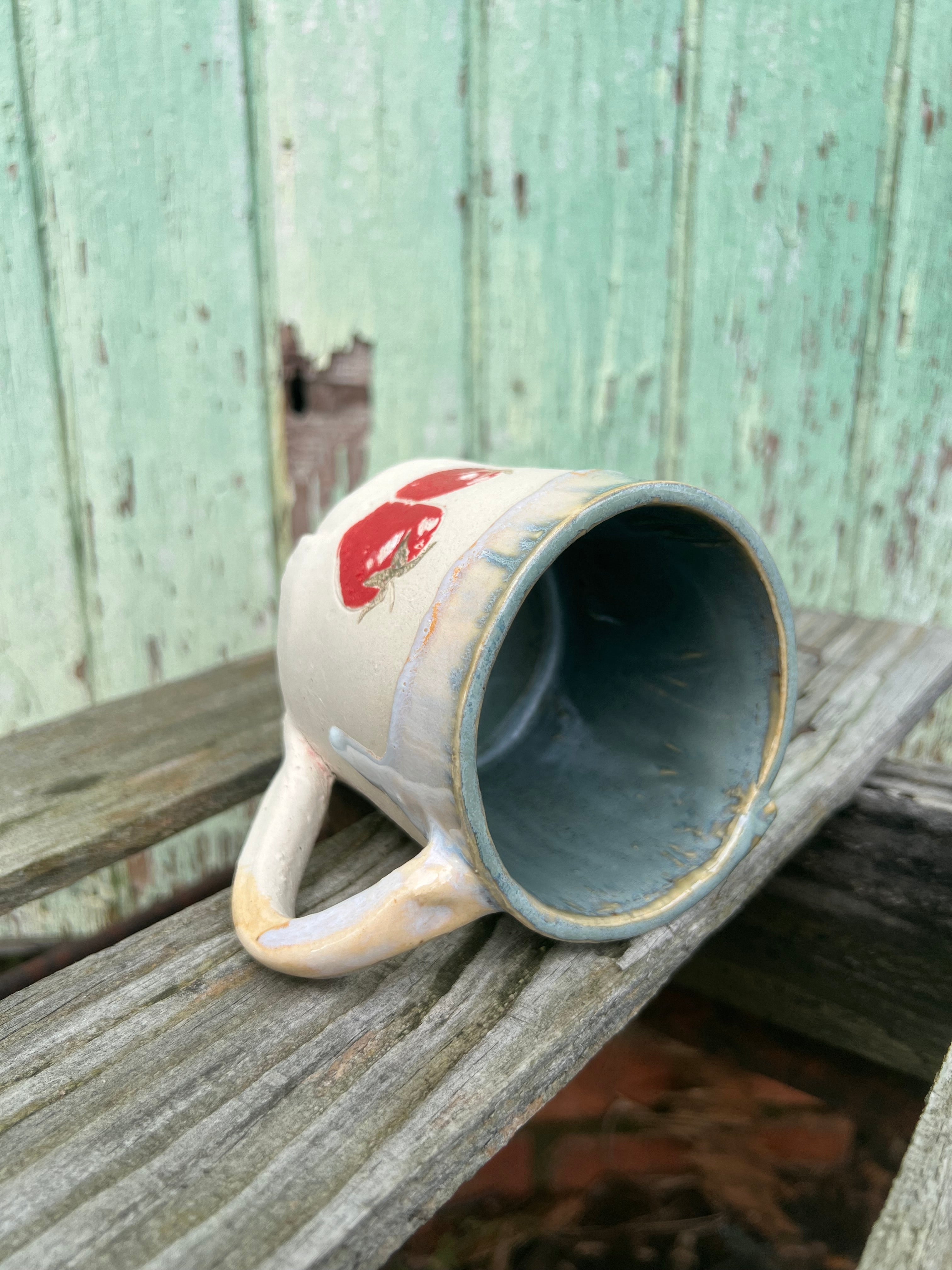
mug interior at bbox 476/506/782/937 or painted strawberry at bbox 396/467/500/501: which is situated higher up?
painted strawberry at bbox 396/467/500/501

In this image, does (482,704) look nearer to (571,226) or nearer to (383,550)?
(383,550)

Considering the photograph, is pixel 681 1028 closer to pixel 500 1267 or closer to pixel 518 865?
pixel 500 1267

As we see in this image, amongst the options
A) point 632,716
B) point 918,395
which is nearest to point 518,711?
point 632,716

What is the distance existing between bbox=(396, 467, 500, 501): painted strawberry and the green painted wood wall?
454 millimetres

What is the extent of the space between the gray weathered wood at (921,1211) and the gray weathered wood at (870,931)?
39cm

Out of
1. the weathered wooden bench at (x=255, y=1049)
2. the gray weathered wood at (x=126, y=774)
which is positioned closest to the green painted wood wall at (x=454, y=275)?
the gray weathered wood at (x=126, y=774)

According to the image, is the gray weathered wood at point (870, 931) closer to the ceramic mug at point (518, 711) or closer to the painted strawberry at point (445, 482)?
the ceramic mug at point (518, 711)

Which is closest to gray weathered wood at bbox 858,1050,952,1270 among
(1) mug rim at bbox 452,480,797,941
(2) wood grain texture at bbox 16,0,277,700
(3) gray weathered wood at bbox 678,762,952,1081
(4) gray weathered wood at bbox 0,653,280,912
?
(1) mug rim at bbox 452,480,797,941

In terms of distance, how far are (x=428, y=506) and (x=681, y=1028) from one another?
0.78m

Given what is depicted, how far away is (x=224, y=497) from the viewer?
106 centimetres

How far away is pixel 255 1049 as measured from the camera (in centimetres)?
54

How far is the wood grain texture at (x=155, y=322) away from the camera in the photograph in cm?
88

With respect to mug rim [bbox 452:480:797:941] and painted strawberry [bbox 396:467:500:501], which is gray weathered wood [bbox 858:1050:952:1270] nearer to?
mug rim [bbox 452:480:797:941]

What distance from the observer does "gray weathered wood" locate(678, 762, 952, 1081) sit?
0.85 meters
